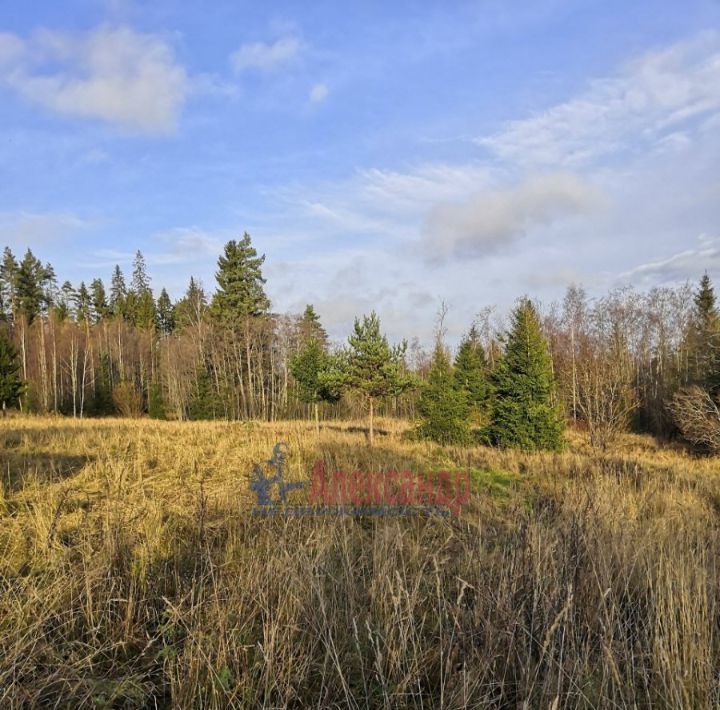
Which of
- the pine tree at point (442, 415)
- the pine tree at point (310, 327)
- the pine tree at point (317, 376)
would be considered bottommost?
the pine tree at point (442, 415)

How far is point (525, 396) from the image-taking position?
1518 cm

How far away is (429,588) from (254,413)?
98.9 feet

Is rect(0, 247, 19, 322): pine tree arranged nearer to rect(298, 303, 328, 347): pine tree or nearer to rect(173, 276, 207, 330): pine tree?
rect(173, 276, 207, 330): pine tree

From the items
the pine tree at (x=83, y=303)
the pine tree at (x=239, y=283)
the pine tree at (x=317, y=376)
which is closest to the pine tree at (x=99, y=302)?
the pine tree at (x=83, y=303)

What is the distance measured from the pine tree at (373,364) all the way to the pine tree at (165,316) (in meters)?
45.5

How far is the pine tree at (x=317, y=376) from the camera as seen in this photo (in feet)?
44.0

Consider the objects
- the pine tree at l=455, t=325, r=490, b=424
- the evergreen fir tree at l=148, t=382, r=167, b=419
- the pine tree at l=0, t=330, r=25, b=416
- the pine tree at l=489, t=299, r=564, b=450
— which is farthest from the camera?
the evergreen fir tree at l=148, t=382, r=167, b=419

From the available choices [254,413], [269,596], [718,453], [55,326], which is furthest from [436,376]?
[55,326]

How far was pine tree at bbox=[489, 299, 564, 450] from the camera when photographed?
14.9 meters

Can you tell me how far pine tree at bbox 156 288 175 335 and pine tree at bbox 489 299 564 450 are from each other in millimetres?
46302

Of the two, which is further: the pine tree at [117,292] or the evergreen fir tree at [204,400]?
the pine tree at [117,292]

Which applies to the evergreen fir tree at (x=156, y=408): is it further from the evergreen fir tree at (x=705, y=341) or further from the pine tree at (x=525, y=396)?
the evergreen fir tree at (x=705, y=341)

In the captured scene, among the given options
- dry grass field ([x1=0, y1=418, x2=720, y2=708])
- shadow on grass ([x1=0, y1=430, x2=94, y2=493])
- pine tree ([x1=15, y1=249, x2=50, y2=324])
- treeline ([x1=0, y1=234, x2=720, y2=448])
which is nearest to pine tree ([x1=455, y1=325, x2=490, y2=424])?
treeline ([x1=0, y1=234, x2=720, y2=448])

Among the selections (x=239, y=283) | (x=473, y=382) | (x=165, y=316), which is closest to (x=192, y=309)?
(x=239, y=283)
